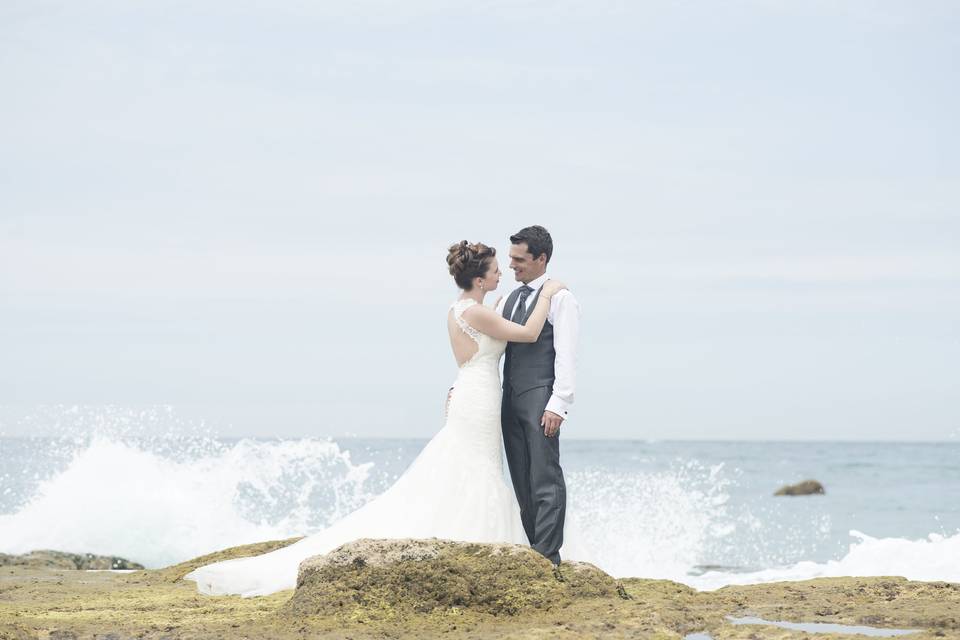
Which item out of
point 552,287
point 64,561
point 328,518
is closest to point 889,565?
point 552,287

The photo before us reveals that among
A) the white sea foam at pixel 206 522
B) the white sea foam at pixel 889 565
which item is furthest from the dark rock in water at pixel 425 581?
the white sea foam at pixel 889 565

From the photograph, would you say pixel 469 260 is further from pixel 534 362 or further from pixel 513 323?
pixel 534 362

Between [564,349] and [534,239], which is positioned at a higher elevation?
[534,239]

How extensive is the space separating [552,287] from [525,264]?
285 millimetres

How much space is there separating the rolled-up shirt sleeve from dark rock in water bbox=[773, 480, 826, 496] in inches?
1110

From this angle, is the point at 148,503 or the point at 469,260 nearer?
the point at 469,260

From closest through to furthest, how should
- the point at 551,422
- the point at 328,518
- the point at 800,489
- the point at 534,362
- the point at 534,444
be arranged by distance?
the point at 551,422 < the point at 534,444 < the point at 534,362 < the point at 328,518 < the point at 800,489

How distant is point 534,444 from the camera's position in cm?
732

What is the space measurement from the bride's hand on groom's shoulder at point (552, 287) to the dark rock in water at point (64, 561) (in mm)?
7241

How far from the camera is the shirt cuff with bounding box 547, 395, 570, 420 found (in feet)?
23.6

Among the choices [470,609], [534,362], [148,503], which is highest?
[534,362]

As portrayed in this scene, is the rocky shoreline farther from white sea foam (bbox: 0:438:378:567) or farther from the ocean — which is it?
white sea foam (bbox: 0:438:378:567)

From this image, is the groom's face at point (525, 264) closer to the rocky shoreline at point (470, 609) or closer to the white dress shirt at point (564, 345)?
the white dress shirt at point (564, 345)

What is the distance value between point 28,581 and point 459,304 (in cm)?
514
